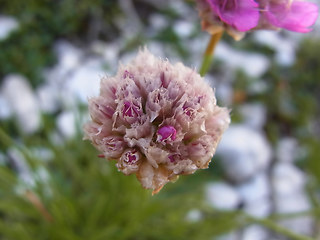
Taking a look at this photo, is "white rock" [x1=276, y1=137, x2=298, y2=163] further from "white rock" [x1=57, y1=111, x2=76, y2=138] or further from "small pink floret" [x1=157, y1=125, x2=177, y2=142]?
"small pink floret" [x1=157, y1=125, x2=177, y2=142]

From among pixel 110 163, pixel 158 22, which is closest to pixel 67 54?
pixel 158 22

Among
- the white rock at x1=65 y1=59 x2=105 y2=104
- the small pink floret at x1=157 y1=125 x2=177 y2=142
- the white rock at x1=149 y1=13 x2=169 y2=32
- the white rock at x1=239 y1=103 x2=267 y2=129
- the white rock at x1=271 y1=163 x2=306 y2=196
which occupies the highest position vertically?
the small pink floret at x1=157 y1=125 x2=177 y2=142

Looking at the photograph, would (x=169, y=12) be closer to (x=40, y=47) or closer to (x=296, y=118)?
(x=40, y=47)

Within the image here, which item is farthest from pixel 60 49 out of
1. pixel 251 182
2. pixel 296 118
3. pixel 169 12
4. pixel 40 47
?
pixel 296 118

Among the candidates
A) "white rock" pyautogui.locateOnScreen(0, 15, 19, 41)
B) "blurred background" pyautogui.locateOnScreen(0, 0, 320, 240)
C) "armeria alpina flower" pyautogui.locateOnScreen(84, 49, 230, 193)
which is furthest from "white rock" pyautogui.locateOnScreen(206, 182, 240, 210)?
"white rock" pyautogui.locateOnScreen(0, 15, 19, 41)

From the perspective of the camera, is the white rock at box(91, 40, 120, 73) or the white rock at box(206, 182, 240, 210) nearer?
the white rock at box(206, 182, 240, 210)

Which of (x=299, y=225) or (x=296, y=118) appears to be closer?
(x=299, y=225)

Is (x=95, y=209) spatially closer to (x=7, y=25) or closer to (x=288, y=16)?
(x=288, y=16)
